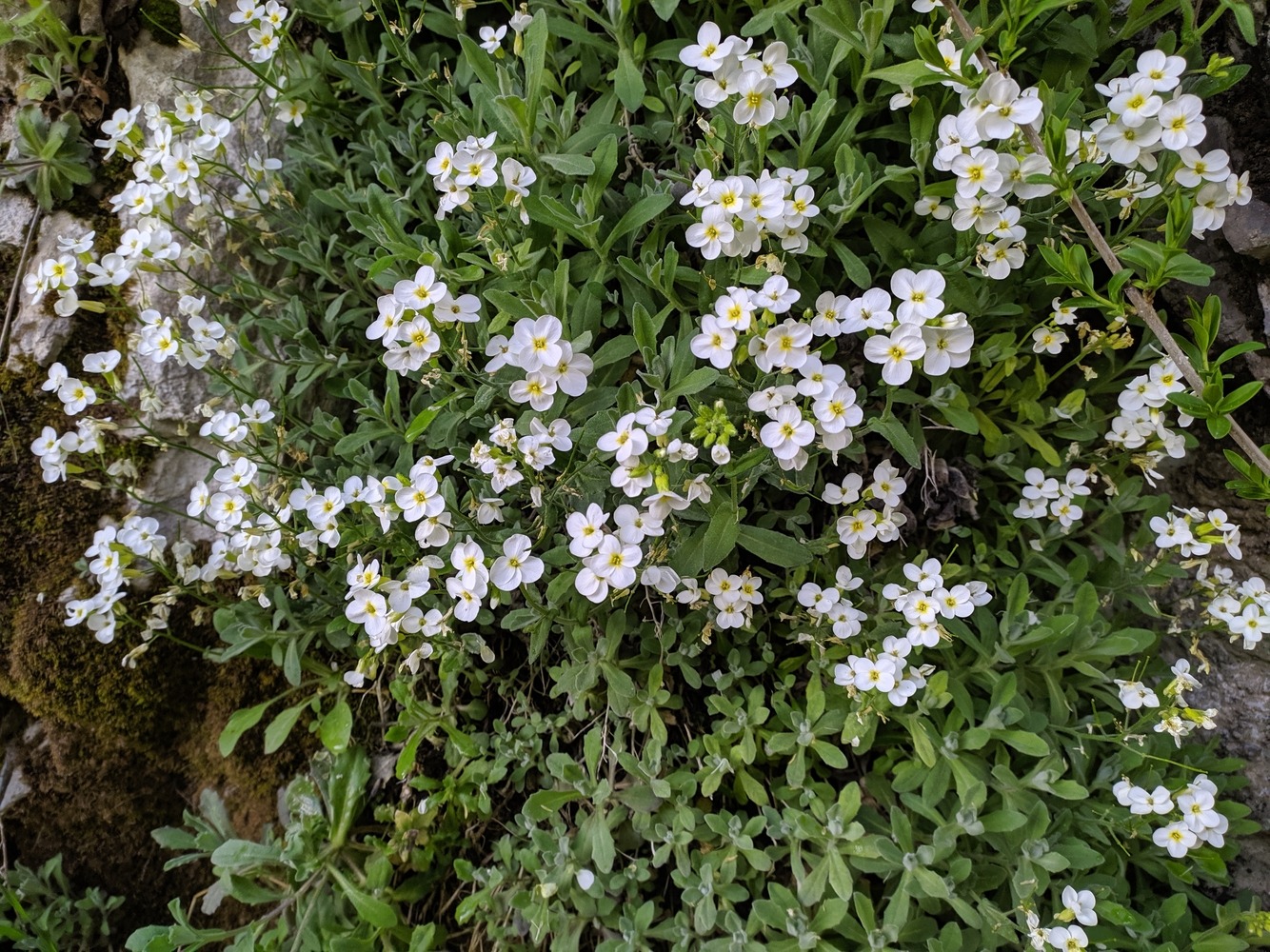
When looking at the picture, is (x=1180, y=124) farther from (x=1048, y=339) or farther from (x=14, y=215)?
(x=14, y=215)

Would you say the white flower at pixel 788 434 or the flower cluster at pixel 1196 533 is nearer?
the white flower at pixel 788 434

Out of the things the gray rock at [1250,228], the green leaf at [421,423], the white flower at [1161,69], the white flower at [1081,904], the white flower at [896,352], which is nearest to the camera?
the white flower at [1161,69]

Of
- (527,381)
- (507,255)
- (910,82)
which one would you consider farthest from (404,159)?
(910,82)

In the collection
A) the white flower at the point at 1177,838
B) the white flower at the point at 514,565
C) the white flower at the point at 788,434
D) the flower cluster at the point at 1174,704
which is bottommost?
the white flower at the point at 1177,838

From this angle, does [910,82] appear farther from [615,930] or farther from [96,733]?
[96,733]

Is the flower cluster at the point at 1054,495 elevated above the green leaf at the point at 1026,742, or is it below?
above

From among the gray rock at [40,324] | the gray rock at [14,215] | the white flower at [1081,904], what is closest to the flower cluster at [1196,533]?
the white flower at [1081,904]

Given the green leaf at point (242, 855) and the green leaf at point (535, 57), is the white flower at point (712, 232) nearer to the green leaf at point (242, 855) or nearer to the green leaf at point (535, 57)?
the green leaf at point (535, 57)
